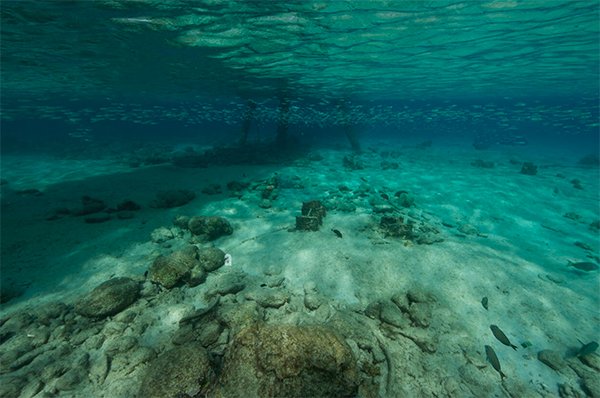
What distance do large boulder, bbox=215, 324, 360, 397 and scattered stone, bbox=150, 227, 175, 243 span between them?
4773 millimetres

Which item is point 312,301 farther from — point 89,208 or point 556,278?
point 89,208

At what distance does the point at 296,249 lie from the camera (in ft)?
19.3

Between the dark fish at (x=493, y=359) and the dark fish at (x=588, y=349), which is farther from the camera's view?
the dark fish at (x=588, y=349)

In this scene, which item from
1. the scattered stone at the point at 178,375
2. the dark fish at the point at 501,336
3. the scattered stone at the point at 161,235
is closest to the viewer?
the scattered stone at the point at 178,375

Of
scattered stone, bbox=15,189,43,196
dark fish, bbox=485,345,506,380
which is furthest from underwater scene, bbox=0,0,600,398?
scattered stone, bbox=15,189,43,196

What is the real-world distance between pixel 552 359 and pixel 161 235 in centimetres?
834

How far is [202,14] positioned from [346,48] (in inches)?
284

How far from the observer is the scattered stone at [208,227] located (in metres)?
6.53

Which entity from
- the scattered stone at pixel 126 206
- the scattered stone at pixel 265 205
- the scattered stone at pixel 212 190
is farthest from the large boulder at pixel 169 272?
the scattered stone at pixel 212 190

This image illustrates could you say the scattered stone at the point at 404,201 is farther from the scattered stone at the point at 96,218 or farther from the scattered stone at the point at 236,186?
the scattered stone at the point at 96,218

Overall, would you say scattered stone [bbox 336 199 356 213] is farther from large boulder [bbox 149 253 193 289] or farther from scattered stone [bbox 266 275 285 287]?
large boulder [bbox 149 253 193 289]

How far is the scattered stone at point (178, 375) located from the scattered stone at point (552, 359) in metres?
4.74

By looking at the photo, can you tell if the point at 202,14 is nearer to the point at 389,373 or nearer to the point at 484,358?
the point at 389,373

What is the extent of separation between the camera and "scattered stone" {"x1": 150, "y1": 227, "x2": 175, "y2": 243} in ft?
21.0
